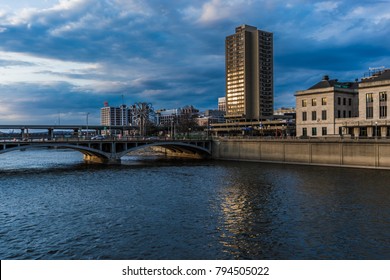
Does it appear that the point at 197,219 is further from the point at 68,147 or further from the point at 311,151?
the point at 68,147

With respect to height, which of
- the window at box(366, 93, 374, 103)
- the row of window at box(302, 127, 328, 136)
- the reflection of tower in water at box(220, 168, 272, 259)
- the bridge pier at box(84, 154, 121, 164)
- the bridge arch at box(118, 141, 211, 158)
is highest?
the window at box(366, 93, 374, 103)

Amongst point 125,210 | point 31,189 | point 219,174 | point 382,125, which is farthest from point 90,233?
point 382,125

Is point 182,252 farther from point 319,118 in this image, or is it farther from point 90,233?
point 319,118

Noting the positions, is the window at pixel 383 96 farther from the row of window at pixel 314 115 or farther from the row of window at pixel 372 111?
the row of window at pixel 314 115

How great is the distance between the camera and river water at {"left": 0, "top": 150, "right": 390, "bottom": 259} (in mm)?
27266

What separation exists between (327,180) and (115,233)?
4317cm

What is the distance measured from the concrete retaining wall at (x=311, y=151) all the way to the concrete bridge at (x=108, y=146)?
855 centimetres

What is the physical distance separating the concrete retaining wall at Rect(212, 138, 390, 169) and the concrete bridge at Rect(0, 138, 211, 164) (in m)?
8.55

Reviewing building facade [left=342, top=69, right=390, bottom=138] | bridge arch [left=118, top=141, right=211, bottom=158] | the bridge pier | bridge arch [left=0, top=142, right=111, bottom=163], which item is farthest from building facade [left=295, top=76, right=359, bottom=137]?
bridge arch [left=0, top=142, right=111, bottom=163]


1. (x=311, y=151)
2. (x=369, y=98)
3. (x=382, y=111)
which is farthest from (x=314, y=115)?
(x=311, y=151)

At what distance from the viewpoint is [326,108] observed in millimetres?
109500

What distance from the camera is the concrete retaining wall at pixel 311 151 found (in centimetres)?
7825

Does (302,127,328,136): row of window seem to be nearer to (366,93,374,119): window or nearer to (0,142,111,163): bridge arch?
(366,93,374,119): window
